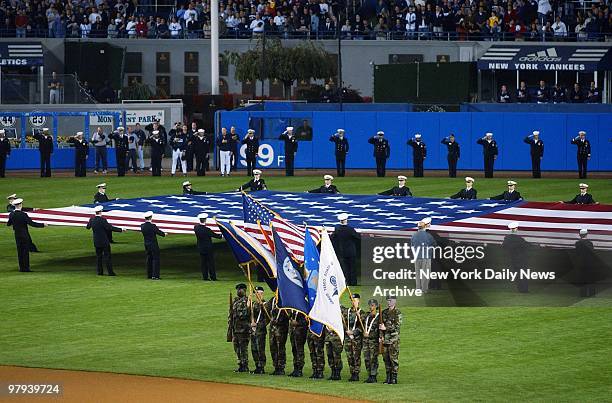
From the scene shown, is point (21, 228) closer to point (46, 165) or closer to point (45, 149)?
point (45, 149)

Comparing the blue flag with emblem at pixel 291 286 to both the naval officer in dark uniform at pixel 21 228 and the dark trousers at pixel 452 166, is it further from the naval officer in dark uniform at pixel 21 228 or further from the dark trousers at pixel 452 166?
the dark trousers at pixel 452 166

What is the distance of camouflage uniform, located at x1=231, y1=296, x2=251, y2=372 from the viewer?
18.8 m

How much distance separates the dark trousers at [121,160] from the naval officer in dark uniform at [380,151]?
25.8 feet

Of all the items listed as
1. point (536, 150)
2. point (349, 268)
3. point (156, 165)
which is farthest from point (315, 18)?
point (349, 268)

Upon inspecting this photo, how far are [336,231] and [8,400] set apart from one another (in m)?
9.66

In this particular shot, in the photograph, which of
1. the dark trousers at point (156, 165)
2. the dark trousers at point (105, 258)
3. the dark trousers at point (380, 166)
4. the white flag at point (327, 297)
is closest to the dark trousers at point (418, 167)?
the dark trousers at point (380, 166)

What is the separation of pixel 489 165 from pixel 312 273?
26129 millimetres

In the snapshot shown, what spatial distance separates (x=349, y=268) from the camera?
26.4 metres

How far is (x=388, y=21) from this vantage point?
57.8m

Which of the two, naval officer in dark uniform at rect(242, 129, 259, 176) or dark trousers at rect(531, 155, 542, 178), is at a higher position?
naval officer in dark uniform at rect(242, 129, 259, 176)

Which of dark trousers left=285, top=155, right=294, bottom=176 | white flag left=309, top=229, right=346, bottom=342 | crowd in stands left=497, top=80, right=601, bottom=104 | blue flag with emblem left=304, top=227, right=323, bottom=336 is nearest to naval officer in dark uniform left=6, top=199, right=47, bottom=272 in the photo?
blue flag with emblem left=304, top=227, right=323, bottom=336

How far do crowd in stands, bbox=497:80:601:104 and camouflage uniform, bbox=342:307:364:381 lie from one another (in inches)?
1316

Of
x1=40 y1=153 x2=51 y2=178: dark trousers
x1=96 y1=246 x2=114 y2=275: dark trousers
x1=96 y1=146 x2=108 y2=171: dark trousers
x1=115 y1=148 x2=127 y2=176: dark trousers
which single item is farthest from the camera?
x1=96 y1=146 x2=108 y2=171: dark trousers

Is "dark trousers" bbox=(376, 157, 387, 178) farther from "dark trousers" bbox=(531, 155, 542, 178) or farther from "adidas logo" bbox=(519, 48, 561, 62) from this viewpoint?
"adidas logo" bbox=(519, 48, 561, 62)
